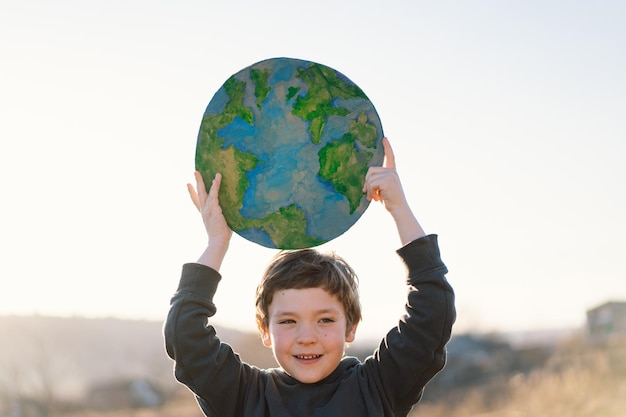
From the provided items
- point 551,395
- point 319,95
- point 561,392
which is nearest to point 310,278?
point 319,95

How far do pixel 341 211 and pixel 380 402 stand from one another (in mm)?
736

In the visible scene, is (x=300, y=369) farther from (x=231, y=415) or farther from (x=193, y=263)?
(x=193, y=263)

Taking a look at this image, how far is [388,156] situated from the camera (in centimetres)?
313

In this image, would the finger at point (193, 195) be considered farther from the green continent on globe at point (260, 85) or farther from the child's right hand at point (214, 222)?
the green continent on globe at point (260, 85)

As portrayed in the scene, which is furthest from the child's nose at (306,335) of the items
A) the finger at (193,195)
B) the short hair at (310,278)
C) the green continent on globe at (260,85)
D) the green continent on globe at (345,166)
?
the green continent on globe at (260,85)

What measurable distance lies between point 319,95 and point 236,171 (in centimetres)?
44

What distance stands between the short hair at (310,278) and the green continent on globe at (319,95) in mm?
469

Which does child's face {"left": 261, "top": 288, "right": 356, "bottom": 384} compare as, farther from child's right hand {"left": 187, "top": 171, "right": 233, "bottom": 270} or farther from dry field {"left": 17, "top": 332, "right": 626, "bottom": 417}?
dry field {"left": 17, "top": 332, "right": 626, "bottom": 417}

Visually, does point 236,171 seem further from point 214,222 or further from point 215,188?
point 214,222

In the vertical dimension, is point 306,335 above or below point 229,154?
A: below

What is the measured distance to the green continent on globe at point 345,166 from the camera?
3.13 metres

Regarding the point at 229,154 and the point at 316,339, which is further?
the point at 229,154

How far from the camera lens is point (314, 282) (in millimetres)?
3061

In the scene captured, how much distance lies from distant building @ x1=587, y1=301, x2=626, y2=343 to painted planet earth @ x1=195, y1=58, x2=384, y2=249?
22162 mm
